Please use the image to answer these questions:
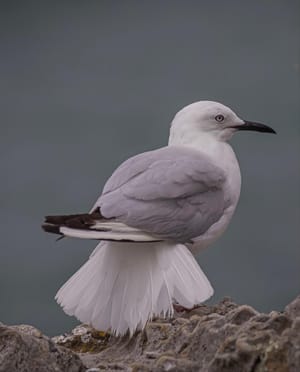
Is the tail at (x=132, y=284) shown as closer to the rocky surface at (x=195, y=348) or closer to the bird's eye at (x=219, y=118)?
the rocky surface at (x=195, y=348)

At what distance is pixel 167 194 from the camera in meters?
2.68

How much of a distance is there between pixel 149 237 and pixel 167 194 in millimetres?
125

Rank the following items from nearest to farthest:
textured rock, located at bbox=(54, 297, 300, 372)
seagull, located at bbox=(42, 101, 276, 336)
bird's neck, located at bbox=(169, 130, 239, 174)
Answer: textured rock, located at bbox=(54, 297, 300, 372), seagull, located at bbox=(42, 101, 276, 336), bird's neck, located at bbox=(169, 130, 239, 174)

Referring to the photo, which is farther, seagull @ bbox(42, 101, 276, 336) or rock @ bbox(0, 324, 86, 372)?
seagull @ bbox(42, 101, 276, 336)

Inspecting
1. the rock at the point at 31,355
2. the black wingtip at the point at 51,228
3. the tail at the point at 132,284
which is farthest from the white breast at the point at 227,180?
the rock at the point at 31,355

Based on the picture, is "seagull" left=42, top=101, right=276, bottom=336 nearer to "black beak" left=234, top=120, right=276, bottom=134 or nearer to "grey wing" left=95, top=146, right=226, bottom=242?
"grey wing" left=95, top=146, right=226, bottom=242

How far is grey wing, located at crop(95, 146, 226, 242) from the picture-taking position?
8.61 feet

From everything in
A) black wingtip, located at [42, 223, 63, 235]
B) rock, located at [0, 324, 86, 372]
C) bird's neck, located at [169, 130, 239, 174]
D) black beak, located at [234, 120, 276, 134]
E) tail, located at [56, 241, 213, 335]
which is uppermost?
black beak, located at [234, 120, 276, 134]

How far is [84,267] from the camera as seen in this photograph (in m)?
2.78

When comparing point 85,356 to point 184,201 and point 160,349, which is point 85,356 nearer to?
point 160,349

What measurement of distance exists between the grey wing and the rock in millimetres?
731

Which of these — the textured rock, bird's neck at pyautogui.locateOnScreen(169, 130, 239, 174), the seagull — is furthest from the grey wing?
the textured rock

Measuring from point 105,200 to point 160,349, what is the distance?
2.32 ft

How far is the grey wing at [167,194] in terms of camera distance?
2625mm
